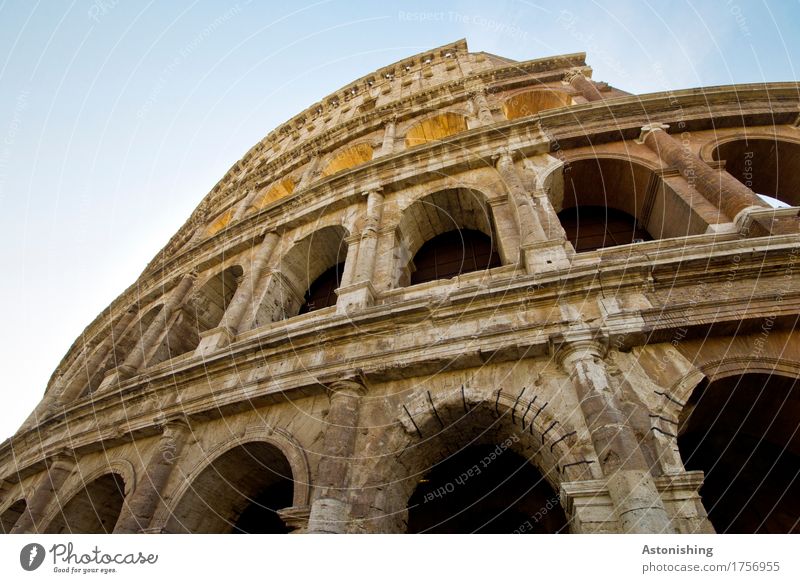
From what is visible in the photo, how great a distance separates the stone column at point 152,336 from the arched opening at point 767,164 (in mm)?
12509

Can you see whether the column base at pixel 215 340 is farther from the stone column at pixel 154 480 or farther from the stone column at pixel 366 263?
the stone column at pixel 366 263

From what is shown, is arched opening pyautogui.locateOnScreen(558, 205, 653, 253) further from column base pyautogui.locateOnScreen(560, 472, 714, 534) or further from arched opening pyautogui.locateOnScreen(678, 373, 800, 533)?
column base pyautogui.locateOnScreen(560, 472, 714, 534)

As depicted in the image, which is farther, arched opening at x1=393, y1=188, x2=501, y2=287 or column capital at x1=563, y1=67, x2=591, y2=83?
column capital at x1=563, y1=67, x2=591, y2=83

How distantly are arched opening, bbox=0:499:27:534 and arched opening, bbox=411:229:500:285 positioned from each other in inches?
371

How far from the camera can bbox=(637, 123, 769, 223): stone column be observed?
600cm

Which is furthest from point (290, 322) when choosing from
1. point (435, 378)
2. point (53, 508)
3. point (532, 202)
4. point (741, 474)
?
point (741, 474)

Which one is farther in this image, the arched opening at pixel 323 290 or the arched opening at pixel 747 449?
the arched opening at pixel 323 290

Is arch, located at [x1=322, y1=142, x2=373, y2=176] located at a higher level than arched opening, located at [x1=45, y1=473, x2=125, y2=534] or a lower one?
higher

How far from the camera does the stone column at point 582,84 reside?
1146cm

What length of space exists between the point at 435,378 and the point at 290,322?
3.27m

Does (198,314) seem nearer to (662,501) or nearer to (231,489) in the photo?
(231,489)

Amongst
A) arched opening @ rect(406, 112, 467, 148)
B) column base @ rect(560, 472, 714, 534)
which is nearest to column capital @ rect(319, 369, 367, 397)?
column base @ rect(560, 472, 714, 534)

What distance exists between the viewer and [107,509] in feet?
24.2

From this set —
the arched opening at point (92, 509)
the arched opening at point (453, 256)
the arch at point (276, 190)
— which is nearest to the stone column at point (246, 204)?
the arch at point (276, 190)
